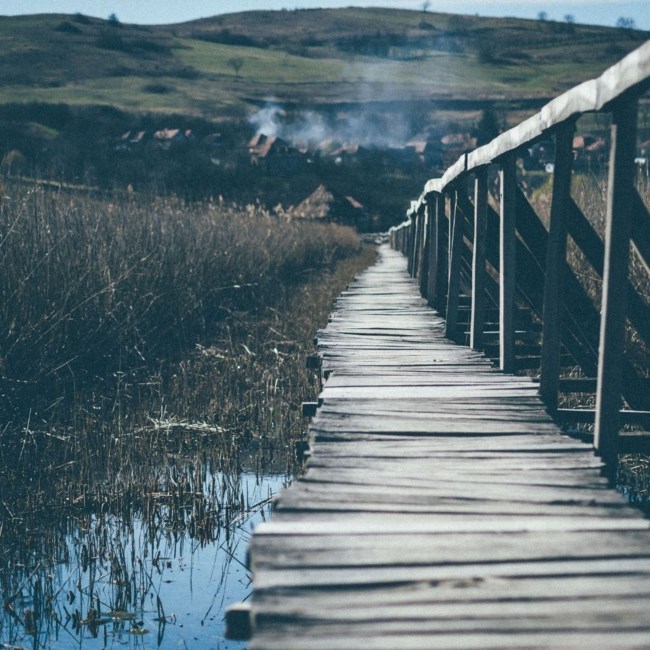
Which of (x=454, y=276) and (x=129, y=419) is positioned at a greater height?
(x=454, y=276)

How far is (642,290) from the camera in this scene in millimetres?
6582

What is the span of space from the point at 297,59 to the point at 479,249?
15759 centimetres

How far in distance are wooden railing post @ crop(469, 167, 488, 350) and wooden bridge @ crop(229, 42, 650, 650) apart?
0.02 meters

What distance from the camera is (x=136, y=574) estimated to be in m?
4.11

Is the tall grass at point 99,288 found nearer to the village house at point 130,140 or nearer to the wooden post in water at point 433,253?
the wooden post in water at point 433,253

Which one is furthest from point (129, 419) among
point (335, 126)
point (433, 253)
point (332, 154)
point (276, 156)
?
point (335, 126)

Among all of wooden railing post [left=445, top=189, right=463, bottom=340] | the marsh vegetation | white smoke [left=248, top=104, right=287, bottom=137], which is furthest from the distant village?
wooden railing post [left=445, top=189, right=463, bottom=340]

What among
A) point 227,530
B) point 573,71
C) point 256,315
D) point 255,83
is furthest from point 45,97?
point 227,530

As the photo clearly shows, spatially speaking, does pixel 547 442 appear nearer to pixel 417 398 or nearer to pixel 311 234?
pixel 417 398

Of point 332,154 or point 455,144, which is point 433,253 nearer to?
point 332,154

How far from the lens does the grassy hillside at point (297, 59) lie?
118312 millimetres

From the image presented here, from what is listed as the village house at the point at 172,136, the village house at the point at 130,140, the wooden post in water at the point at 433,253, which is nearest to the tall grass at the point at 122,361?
the wooden post in water at the point at 433,253

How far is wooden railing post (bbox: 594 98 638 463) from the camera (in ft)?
11.5

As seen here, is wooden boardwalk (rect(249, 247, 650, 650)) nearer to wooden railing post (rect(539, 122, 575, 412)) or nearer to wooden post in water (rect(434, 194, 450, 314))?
wooden railing post (rect(539, 122, 575, 412))
